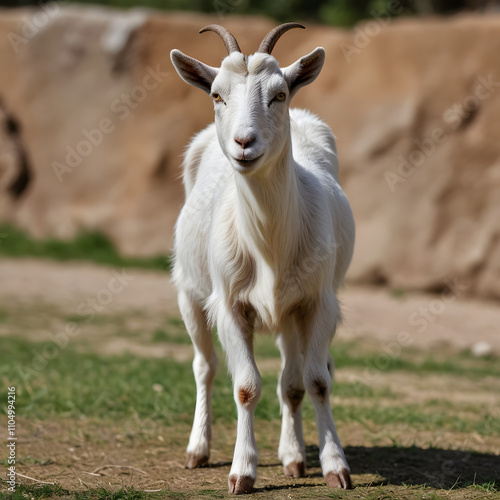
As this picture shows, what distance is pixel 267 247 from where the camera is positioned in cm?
430

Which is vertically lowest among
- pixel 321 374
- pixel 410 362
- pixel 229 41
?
pixel 321 374

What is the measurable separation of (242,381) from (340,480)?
72 centimetres

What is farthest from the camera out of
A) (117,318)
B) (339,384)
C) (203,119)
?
(203,119)

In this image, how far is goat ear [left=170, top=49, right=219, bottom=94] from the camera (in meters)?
4.30

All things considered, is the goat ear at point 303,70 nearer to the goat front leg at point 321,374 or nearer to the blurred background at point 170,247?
the goat front leg at point 321,374

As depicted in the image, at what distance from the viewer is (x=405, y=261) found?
11625 mm

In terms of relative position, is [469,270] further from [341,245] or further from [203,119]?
[341,245]

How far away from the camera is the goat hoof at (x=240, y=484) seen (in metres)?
4.14

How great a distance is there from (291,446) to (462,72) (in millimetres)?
8135

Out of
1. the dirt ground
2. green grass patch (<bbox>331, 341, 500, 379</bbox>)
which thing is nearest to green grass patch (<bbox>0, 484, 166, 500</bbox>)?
the dirt ground

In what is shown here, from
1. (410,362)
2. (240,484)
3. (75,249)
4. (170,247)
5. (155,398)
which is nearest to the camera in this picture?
(240,484)

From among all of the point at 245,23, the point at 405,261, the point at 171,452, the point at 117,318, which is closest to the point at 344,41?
the point at 245,23

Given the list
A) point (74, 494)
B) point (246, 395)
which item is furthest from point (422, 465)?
point (74, 494)

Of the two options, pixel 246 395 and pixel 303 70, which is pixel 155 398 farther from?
pixel 303 70
